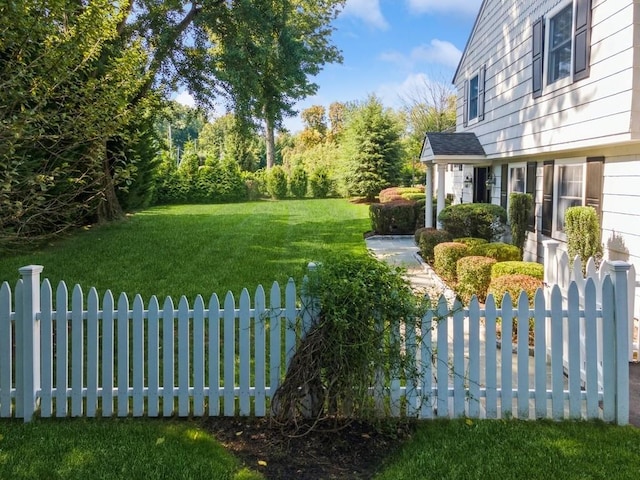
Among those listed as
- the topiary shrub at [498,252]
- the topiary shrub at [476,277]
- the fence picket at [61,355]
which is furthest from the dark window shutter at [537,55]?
the fence picket at [61,355]

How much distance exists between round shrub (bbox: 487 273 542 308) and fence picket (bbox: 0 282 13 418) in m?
4.60

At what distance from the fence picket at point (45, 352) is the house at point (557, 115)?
613cm

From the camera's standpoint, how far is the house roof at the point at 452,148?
38.0 ft

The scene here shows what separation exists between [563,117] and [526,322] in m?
5.21

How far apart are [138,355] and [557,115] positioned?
707 cm

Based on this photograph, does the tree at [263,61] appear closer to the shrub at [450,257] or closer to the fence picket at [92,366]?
the shrub at [450,257]

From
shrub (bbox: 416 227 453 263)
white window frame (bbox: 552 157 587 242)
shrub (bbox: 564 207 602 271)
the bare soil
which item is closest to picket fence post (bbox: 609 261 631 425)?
the bare soil

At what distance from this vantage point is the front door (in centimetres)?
1278

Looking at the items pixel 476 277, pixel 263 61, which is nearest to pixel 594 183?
pixel 476 277

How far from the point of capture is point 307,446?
335 centimetres

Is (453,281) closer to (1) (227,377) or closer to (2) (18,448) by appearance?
(1) (227,377)

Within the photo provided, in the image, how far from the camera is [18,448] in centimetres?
321

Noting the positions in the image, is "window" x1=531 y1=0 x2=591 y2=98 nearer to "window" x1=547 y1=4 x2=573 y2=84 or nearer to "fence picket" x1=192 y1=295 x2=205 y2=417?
"window" x1=547 y1=4 x2=573 y2=84

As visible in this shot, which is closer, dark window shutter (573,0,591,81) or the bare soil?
the bare soil
